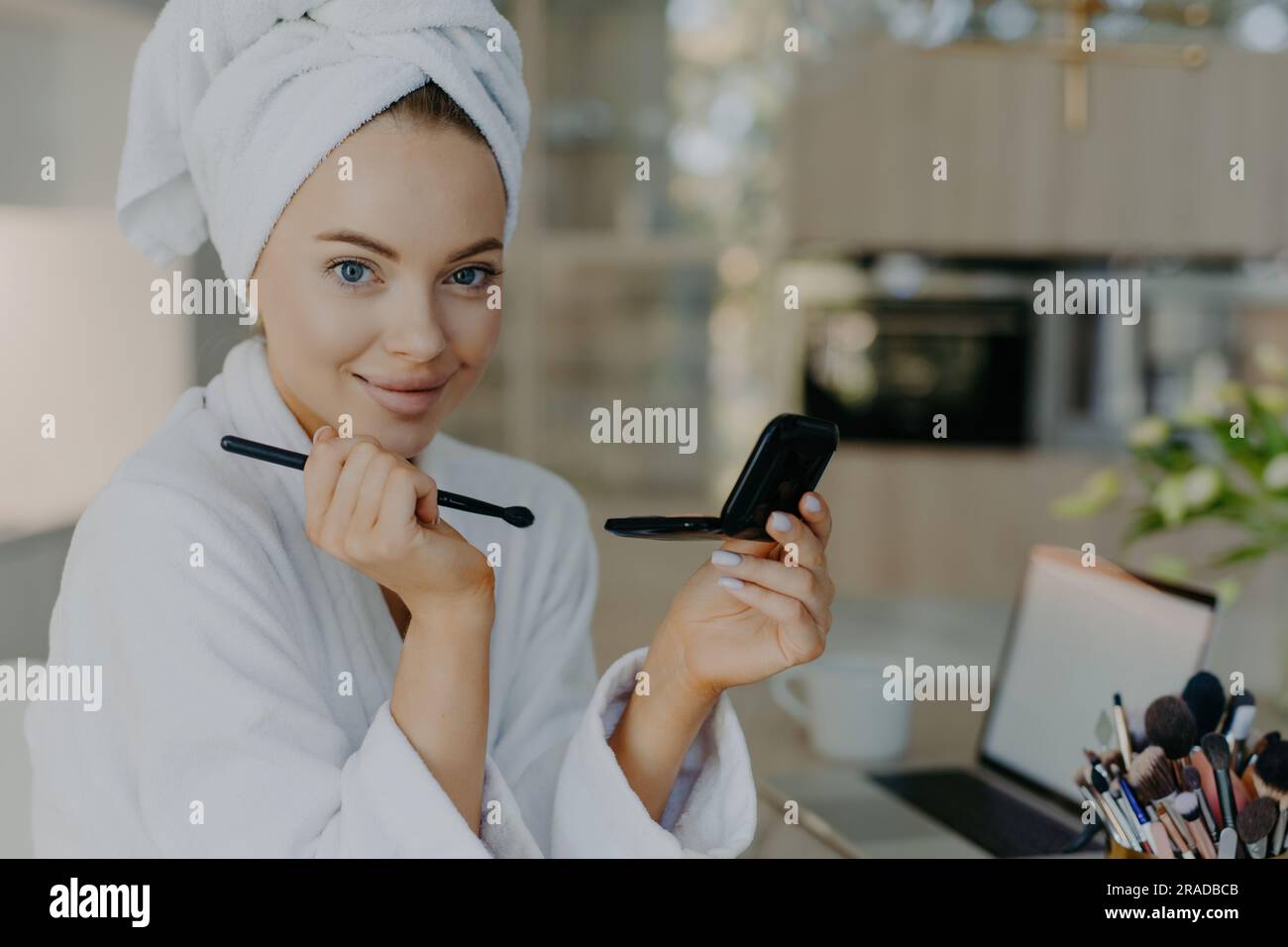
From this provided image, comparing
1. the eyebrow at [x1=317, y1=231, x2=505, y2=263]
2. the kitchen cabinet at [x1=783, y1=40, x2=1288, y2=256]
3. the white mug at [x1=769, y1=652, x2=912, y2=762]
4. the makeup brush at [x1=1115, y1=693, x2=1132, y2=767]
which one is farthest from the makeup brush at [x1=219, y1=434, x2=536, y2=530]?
the kitchen cabinet at [x1=783, y1=40, x2=1288, y2=256]

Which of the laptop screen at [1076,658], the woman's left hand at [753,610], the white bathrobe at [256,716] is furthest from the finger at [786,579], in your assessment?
the laptop screen at [1076,658]

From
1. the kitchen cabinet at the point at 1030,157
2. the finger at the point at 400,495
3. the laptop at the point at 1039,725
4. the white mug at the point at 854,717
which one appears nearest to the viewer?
the finger at the point at 400,495

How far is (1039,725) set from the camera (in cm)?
103

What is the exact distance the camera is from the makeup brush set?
0.66 meters

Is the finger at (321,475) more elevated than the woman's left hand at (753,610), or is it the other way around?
the finger at (321,475)

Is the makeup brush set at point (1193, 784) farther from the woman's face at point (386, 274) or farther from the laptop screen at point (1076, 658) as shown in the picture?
the woman's face at point (386, 274)

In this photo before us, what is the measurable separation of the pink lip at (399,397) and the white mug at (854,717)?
56 cm

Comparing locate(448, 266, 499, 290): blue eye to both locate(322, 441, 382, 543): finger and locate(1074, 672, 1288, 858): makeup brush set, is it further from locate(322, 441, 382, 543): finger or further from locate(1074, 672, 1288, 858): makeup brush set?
locate(1074, 672, 1288, 858): makeup brush set

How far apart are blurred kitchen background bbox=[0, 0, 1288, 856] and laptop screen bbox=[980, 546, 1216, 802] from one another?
179cm

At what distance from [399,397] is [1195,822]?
0.50 m

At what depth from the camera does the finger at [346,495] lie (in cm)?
55
